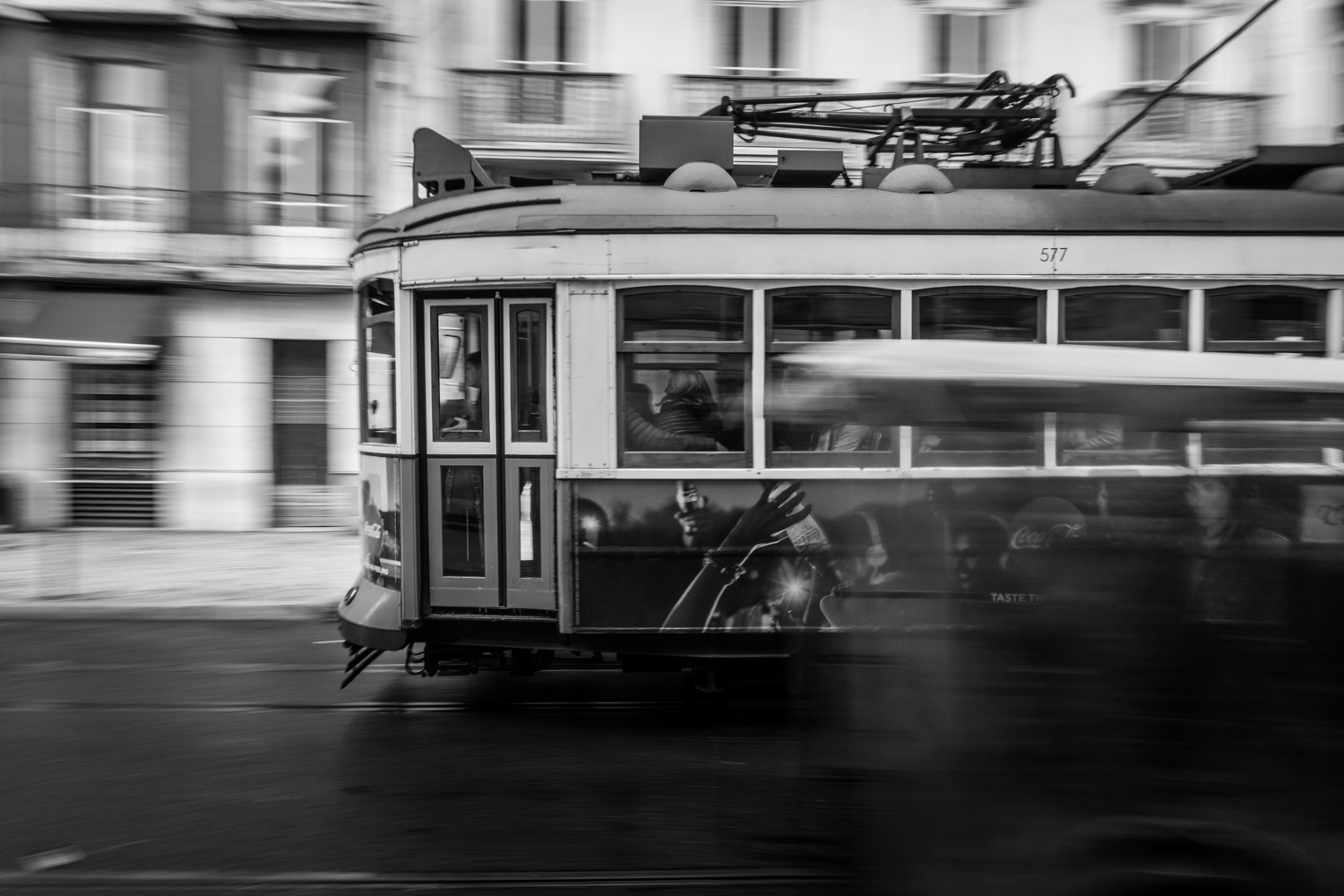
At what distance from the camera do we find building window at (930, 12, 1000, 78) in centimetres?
1567

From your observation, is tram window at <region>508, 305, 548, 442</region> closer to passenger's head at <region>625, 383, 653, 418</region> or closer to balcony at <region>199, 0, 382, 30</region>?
passenger's head at <region>625, 383, 653, 418</region>

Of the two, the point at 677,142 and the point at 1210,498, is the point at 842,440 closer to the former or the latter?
the point at 677,142

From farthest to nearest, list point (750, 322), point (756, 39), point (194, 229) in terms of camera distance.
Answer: point (756, 39)
point (194, 229)
point (750, 322)

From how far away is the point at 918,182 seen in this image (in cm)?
598

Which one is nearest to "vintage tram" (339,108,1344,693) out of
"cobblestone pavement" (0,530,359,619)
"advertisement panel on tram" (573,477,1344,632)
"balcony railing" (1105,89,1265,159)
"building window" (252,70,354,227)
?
"advertisement panel on tram" (573,477,1344,632)

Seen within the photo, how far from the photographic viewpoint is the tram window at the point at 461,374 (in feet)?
19.6

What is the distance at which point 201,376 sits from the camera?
588 inches

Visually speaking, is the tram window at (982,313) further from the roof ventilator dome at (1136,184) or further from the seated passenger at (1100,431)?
the seated passenger at (1100,431)

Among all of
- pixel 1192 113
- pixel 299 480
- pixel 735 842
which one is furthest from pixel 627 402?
pixel 1192 113

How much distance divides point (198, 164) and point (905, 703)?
49.6 ft

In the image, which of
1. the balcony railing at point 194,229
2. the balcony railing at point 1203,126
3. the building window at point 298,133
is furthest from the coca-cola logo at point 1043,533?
the balcony railing at point 1203,126

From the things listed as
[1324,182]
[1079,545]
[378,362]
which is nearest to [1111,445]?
[1079,545]

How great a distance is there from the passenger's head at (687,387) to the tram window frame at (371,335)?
1550 mm

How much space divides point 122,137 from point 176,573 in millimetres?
7343
